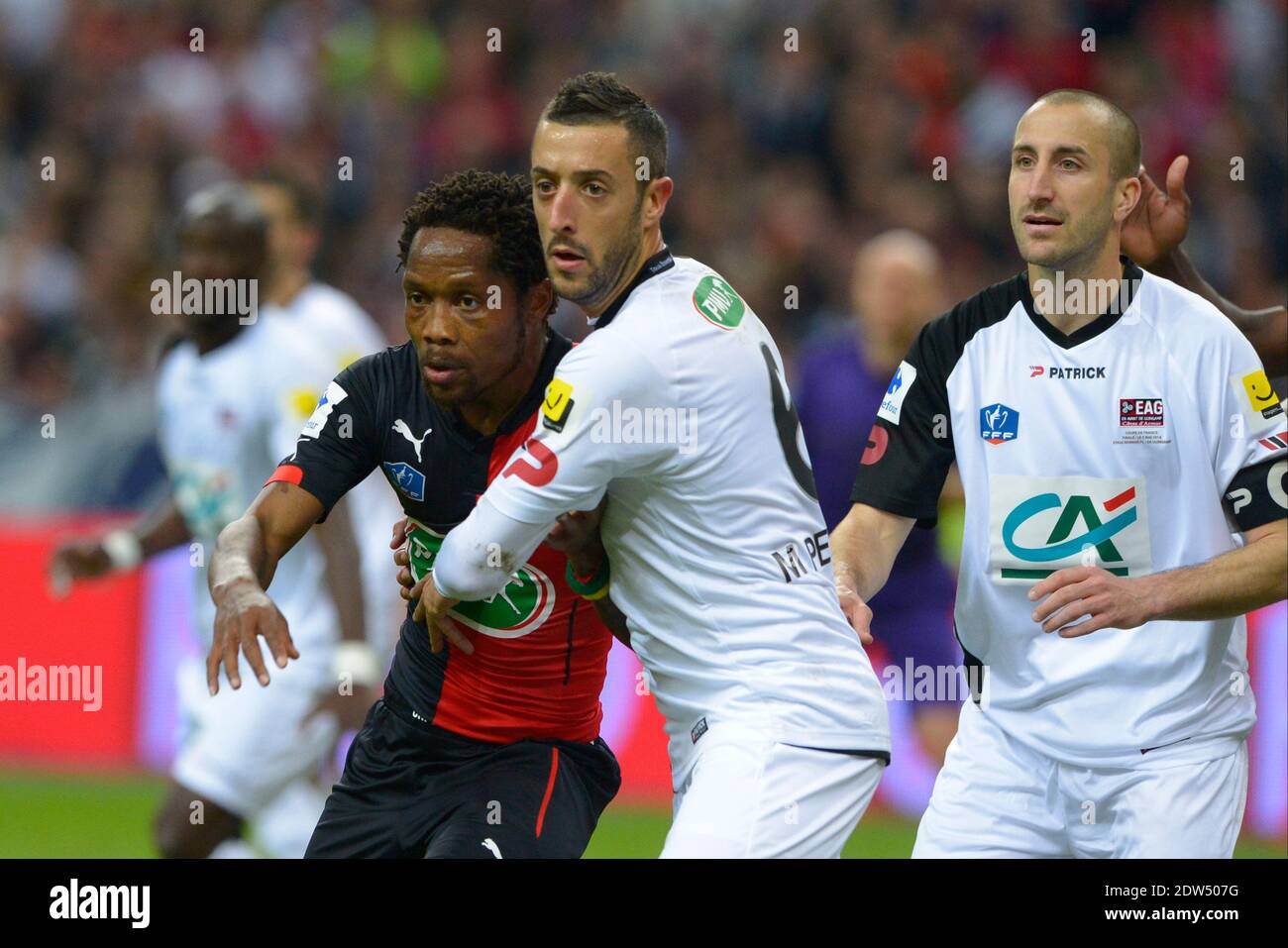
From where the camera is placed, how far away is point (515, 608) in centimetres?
472

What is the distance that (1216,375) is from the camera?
4.75 metres

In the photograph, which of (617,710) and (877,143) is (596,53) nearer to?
(877,143)

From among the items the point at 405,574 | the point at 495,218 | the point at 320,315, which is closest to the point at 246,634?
the point at 405,574

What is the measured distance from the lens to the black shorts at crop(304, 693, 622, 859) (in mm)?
4539

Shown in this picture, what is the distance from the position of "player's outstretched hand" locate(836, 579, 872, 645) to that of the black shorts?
775 millimetres

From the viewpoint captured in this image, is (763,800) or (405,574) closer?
(763,800)

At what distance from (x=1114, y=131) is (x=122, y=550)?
413 cm

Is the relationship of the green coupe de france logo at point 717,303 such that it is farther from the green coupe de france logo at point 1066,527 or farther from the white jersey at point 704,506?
the green coupe de france logo at point 1066,527

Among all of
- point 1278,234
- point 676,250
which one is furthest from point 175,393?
point 1278,234

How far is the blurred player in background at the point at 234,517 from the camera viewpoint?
7051mm

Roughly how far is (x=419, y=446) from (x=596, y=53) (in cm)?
1120

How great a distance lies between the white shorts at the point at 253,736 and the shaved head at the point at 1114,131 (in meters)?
3.72

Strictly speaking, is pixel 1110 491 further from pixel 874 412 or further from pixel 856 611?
pixel 874 412

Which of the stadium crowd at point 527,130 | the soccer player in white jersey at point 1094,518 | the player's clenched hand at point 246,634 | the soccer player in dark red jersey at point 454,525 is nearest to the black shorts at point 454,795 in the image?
the soccer player in dark red jersey at point 454,525
